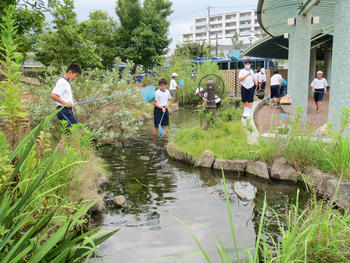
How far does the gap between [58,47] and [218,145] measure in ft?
39.9

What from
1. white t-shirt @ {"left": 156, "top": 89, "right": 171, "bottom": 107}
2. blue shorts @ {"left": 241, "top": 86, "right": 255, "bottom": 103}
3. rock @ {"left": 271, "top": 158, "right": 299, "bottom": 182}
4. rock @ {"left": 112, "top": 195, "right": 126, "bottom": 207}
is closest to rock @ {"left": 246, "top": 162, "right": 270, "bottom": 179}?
rock @ {"left": 271, "top": 158, "right": 299, "bottom": 182}

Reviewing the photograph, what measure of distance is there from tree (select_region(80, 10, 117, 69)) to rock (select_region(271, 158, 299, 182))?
21.9 m

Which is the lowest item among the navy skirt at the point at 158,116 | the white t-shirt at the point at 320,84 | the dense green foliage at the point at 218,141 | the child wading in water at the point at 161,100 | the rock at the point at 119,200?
the rock at the point at 119,200

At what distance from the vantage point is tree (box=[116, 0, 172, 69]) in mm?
26688

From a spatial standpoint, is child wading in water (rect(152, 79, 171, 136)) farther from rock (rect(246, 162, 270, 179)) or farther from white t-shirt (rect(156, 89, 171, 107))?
rock (rect(246, 162, 270, 179))

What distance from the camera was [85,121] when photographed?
26.1 ft

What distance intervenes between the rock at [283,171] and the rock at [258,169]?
0.40ft

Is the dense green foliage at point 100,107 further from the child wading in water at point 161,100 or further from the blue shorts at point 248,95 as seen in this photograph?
the blue shorts at point 248,95

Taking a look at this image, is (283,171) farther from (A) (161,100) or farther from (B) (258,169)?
(A) (161,100)

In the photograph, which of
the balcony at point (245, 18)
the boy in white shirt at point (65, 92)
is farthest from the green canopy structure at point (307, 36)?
the balcony at point (245, 18)

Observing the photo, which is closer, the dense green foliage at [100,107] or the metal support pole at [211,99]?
the dense green foliage at [100,107]

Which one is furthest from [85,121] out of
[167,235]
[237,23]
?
[237,23]

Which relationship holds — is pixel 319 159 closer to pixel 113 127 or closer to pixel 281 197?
pixel 281 197

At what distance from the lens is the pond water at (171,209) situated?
11.5 feet
